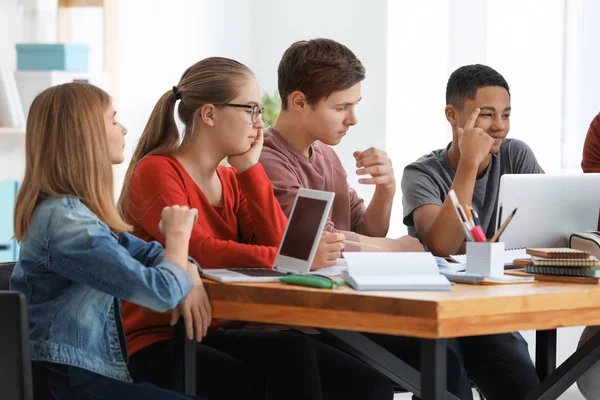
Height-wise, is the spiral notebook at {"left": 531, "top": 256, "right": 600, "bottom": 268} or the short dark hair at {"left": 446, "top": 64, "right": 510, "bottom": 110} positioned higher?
the short dark hair at {"left": 446, "top": 64, "right": 510, "bottom": 110}

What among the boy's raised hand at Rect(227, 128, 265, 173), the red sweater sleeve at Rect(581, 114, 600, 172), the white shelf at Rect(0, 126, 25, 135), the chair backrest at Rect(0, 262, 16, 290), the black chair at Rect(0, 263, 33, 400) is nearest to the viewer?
the black chair at Rect(0, 263, 33, 400)

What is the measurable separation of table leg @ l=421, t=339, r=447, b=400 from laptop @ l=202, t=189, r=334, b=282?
1.09 ft

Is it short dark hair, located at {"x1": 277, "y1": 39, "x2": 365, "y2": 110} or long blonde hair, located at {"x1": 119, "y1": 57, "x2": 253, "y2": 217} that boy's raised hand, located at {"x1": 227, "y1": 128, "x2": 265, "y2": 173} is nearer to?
long blonde hair, located at {"x1": 119, "y1": 57, "x2": 253, "y2": 217}

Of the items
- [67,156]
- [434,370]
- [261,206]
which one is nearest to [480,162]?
[261,206]

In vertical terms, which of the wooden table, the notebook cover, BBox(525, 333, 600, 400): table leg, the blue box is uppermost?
the blue box

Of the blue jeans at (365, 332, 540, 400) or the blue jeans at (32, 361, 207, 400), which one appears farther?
the blue jeans at (365, 332, 540, 400)

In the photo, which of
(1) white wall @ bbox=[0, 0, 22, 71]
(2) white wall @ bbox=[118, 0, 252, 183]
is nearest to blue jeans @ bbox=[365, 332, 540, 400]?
(1) white wall @ bbox=[0, 0, 22, 71]

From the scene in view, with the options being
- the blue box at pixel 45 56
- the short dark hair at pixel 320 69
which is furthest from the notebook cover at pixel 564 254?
the blue box at pixel 45 56

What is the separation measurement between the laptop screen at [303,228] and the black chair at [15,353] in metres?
0.56

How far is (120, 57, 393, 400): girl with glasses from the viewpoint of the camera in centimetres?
190

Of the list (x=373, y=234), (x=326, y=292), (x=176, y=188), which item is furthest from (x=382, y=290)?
(x=373, y=234)

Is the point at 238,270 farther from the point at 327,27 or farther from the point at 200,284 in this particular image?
the point at 327,27

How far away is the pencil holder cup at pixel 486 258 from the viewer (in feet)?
5.70

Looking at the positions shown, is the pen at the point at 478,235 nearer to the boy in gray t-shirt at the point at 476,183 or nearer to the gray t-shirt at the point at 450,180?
the boy in gray t-shirt at the point at 476,183
